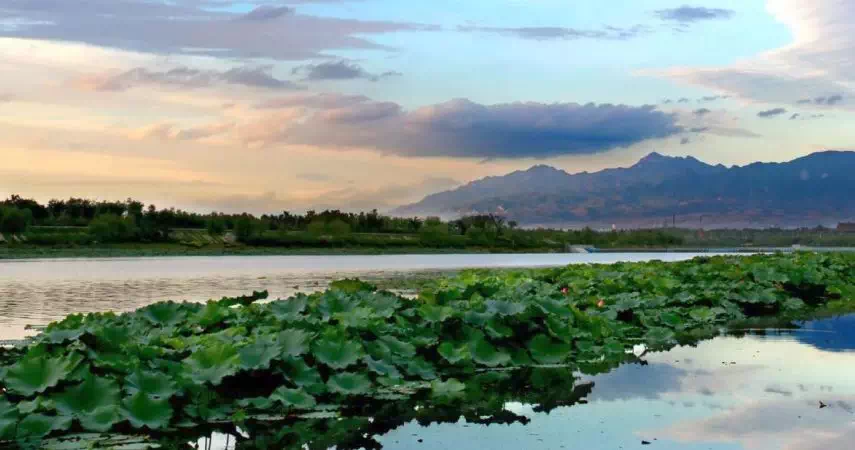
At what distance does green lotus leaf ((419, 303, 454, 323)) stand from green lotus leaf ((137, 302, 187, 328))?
277cm

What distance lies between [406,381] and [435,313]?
1.24 meters

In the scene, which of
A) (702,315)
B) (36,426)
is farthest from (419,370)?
(702,315)

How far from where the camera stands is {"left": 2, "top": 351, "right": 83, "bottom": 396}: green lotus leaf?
24.0 ft

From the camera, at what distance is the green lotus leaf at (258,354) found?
26.4 feet

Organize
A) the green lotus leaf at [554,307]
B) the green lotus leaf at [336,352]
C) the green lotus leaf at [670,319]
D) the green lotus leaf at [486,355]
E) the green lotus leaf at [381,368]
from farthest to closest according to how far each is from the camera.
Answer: the green lotus leaf at [670,319]
the green lotus leaf at [554,307]
the green lotus leaf at [486,355]
the green lotus leaf at [381,368]
the green lotus leaf at [336,352]

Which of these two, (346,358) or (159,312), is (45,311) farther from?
(346,358)

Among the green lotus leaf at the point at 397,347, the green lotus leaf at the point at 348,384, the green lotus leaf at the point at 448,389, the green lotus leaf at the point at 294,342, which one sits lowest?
the green lotus leaf at the point at 448,389

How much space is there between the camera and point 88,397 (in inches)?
289

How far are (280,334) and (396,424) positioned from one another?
1575mm

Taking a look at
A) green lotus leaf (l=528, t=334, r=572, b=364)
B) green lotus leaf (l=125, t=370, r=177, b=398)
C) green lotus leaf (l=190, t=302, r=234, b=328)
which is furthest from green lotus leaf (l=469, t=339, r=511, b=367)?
green lotus leaf (l=125, t=370, r=177, b=398)

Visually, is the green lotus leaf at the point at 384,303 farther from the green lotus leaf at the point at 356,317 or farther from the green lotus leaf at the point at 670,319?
the green lotus leaf at the point at 670,319

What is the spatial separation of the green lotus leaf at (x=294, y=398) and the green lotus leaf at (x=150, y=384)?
874 mm

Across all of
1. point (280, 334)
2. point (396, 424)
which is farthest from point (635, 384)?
point (280, 334)

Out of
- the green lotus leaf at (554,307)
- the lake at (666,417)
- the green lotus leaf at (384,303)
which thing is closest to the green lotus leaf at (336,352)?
the lake at (666,417)
